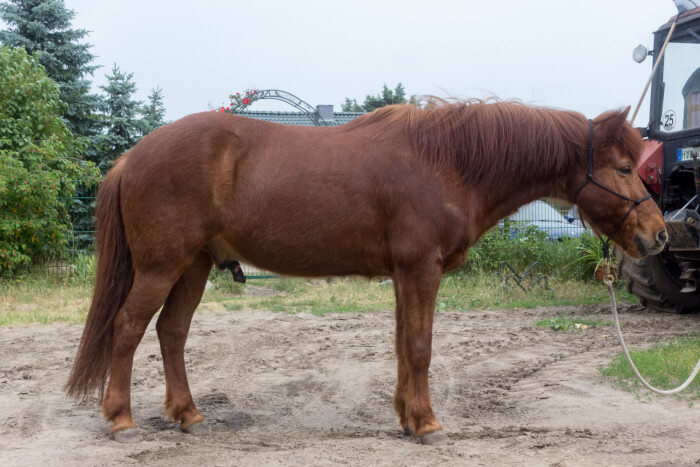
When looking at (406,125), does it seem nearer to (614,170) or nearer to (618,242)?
(614,170)

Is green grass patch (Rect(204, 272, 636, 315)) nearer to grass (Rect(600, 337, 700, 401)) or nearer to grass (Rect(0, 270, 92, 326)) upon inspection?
grass (Rect(0, 270, 92, 326))

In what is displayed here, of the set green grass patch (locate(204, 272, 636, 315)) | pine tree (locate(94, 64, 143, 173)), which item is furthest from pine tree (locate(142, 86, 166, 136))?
green grass patch (locate(204, 272, 636, 315))

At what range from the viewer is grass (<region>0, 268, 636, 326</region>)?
855 centimetres

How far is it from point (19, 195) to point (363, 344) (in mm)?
7529

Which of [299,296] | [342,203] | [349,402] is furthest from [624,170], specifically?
[299,296]

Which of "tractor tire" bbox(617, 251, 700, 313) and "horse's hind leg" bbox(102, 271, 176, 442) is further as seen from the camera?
"tractor tire" bbox(617, 251, 700, 313)

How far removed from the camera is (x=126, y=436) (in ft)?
11.6

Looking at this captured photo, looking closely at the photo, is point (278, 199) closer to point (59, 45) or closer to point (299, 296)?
point (299, 296)

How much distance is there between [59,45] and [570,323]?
60.7ft

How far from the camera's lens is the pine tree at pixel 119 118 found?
1805 cm

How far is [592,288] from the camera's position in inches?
392

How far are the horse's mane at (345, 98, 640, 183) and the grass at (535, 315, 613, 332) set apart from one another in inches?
136

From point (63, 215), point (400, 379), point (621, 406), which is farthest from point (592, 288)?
point (63, 215)

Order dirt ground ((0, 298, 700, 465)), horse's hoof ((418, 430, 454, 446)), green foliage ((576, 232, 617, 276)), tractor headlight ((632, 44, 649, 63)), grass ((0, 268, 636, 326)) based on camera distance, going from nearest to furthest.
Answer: dirt ground ((0, 298, 700, 465)), horse's hoof ((418, 430, 454, 446)), tractor headlight ((632, 44, 649, 63)), grass ((0, 268, 636, 326)), green foliage ((576, 232, 617, 276))
